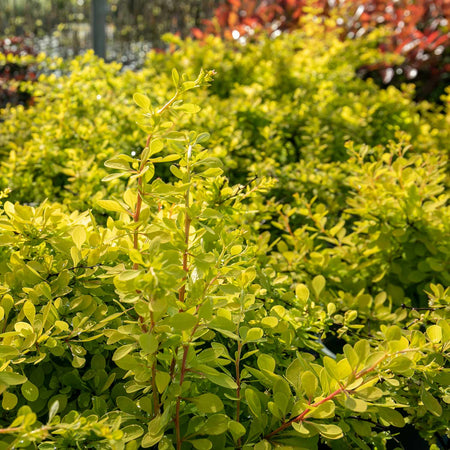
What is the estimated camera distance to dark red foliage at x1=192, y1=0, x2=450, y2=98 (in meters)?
5.23

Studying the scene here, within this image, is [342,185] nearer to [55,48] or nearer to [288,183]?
[288,183]

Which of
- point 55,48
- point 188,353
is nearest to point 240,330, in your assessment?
point 188,353

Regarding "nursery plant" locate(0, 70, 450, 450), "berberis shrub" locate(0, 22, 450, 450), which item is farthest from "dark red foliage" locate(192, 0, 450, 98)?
"nursery plant" locate(0, 70, 450, 450)

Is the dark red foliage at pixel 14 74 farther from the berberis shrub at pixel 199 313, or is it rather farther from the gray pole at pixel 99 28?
the berberis shrub at pixel 199 313

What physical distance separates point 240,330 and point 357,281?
0.97 meters

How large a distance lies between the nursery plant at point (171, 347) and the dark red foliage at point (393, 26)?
3.99 metres

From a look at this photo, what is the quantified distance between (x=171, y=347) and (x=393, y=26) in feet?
18.2

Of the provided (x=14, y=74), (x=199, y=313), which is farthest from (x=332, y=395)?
(x=14, y=74)

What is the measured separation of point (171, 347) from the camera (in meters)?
1.04

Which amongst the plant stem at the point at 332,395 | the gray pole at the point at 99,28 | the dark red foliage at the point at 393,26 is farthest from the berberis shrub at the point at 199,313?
the gray pole at the point at 99,28

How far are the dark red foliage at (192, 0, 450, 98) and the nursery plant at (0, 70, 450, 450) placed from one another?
13.1 ft

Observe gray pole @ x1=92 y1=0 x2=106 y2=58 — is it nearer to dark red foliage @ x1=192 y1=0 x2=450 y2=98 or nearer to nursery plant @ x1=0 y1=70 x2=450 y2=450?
dark red foliage @ x1=192 y1=0 x2=450 y2=98

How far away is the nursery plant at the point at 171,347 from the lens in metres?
0.97

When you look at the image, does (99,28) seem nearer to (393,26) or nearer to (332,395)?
(393,26)
